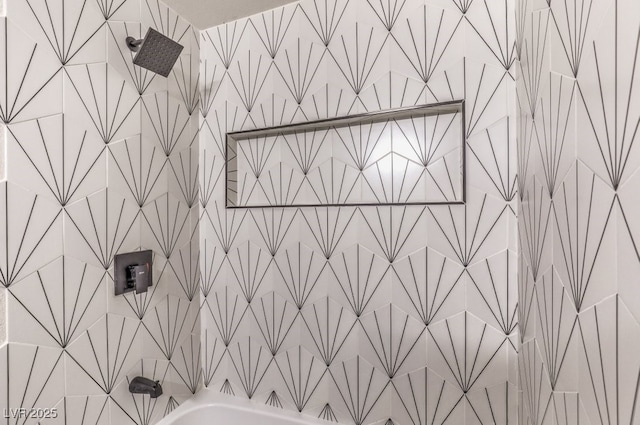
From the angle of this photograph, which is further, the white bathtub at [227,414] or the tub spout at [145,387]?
the white bathtub at [227,414]

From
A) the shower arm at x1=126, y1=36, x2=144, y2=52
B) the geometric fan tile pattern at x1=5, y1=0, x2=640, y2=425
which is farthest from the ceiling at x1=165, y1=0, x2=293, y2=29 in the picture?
the shower arm at x1=126, y1=36, x2=144, y2=52

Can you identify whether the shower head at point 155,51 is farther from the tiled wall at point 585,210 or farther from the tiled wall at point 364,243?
the tiled wall at point 585,210

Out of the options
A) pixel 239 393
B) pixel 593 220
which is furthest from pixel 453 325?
pixel 239 393

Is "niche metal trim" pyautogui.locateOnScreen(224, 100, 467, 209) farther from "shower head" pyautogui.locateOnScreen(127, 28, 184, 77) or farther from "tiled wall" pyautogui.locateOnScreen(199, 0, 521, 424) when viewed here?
"shower head" pyautogui.locateOnScreen(127, 28, 184, 77)

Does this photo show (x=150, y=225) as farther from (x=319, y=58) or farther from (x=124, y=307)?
(x=319, y=58)

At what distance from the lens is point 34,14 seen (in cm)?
94

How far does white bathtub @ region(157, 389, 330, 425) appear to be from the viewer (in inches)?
52.7

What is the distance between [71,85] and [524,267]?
1.47 m

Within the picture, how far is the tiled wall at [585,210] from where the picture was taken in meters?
0.36

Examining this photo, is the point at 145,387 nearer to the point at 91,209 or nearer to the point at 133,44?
the point at 91,209

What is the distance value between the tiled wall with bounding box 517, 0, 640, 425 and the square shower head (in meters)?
1.10

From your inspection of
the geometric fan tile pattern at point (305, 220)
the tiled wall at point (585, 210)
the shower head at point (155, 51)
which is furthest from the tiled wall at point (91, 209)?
the tiled wall at point (585, 210)

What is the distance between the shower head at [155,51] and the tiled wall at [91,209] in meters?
0.12

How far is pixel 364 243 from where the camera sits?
1.25 m
